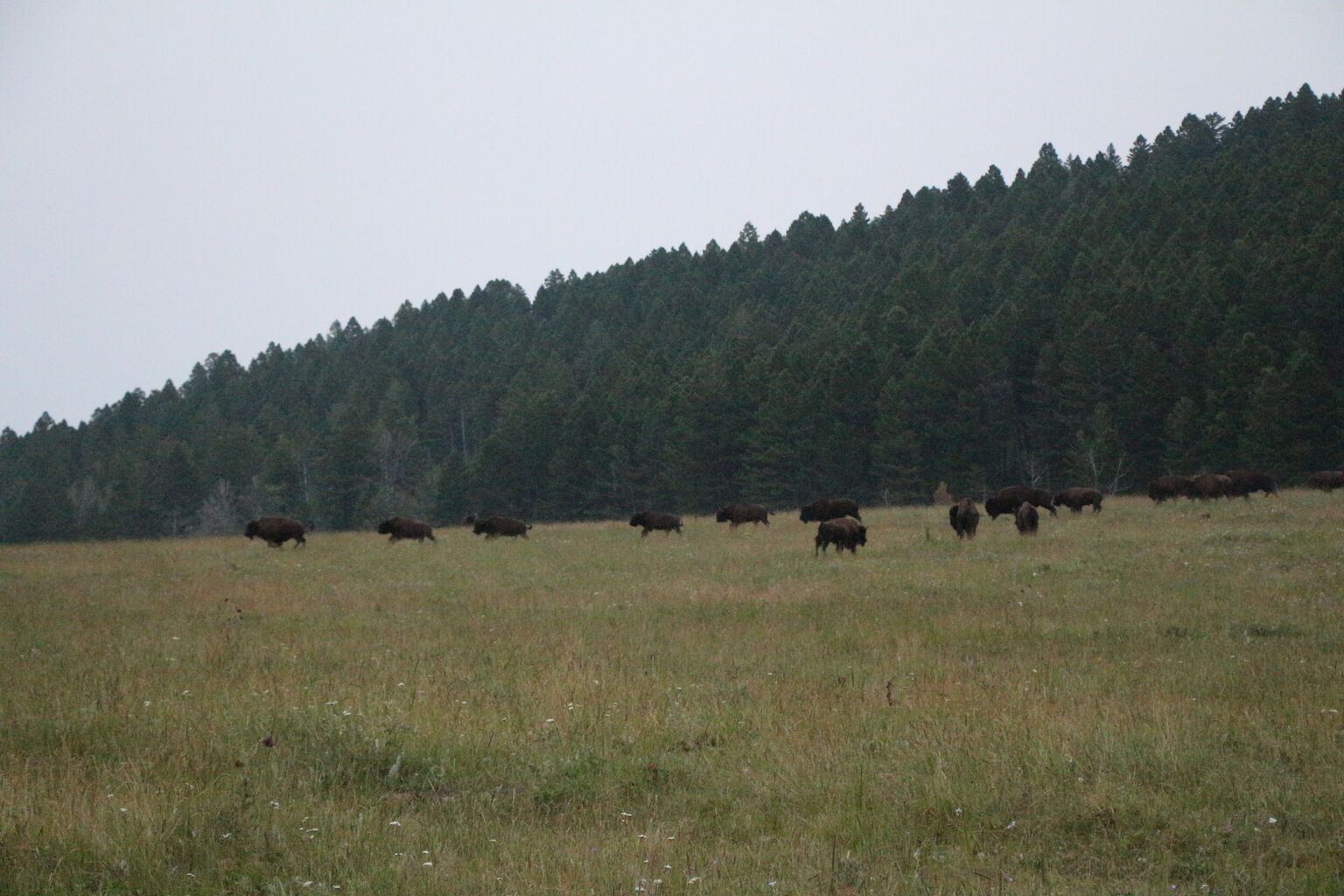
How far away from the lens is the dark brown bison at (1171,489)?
4161cm

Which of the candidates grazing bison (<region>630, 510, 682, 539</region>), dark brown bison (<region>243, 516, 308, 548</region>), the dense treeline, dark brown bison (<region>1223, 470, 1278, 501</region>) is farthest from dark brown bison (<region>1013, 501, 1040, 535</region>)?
the dense treeline

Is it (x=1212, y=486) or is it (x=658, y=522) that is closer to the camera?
(x=1212, y=486)

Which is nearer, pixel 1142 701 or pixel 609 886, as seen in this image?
pixel 609 886

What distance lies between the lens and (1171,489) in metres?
41.9

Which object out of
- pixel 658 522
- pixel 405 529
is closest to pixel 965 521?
pixel 658 522

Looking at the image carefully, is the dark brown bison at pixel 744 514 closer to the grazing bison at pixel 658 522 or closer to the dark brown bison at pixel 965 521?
the grazing bison at pixel 658 522

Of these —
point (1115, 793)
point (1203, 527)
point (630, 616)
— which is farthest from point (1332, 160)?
point (1115, 793)

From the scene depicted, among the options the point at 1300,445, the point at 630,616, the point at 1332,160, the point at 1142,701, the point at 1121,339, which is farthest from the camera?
the point at 1332,160

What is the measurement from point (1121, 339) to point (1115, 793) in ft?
227

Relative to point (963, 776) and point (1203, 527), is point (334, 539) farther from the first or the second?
point (963, 776)

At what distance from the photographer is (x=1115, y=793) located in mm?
7125

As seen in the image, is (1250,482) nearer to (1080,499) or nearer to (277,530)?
(1080,499)

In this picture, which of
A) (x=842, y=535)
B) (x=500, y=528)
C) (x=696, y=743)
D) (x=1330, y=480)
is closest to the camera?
(x=696, y=743)

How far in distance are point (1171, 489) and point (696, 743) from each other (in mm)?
38683
